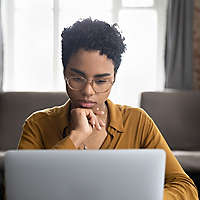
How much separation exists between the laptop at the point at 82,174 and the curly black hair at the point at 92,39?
1.60ft

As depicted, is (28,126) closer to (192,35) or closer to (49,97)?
(49,97)

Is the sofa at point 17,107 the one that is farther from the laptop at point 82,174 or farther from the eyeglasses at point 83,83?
the laptop at point 82,174

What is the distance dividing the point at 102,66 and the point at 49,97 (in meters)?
2.40

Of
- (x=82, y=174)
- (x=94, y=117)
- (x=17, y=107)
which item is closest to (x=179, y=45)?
(x=17, y=107)

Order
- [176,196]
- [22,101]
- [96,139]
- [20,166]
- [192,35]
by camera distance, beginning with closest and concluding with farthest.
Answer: [20,166] → [176,196] → [96,139] → [22,101] → [192,35]

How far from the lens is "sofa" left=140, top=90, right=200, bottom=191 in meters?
3.54

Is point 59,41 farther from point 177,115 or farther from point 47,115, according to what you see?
point 47,115

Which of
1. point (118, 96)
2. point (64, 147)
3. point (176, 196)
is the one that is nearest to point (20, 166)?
point (64, 147)

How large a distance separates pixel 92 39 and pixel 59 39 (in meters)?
2.94

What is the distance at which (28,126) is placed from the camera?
4.37ft

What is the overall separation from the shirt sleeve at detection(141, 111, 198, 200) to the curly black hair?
0.79 ft

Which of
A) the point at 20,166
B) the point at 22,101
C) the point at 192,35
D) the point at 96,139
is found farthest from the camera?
the point at 192,35

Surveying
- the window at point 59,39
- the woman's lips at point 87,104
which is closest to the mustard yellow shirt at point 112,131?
the woman's lips at point 87,104

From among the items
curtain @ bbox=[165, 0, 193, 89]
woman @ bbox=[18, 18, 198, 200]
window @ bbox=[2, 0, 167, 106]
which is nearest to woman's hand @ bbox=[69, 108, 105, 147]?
woman @ bbox=[18, 18, 198, 200]
